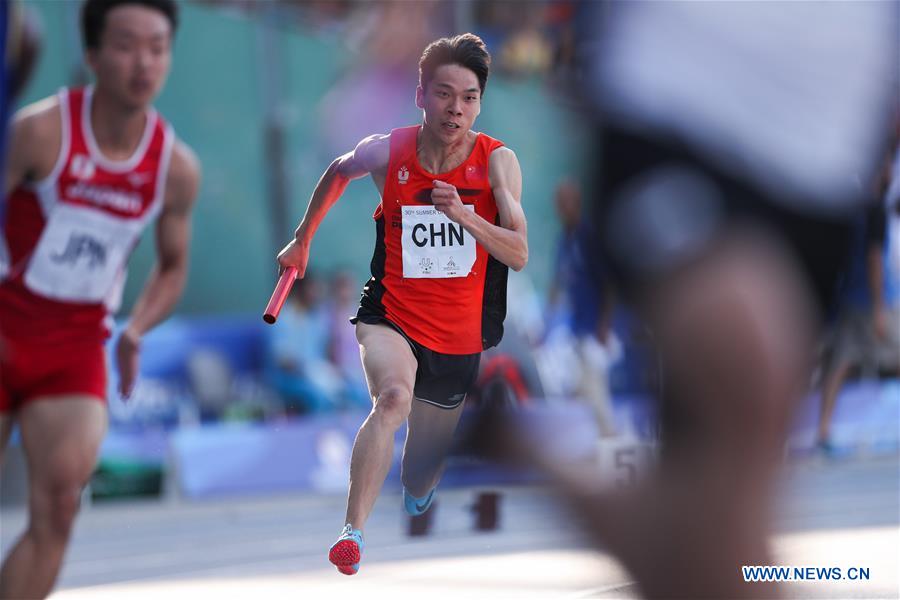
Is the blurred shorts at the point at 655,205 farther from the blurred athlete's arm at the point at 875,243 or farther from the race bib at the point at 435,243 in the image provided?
the race bib at the point at 435,243

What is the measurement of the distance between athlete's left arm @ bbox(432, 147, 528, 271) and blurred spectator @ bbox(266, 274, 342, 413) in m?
3.98

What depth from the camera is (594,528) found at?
7.88 feet

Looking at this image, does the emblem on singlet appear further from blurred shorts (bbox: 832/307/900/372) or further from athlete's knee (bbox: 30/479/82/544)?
blurred shorts (bbox: 832/307/900/372)

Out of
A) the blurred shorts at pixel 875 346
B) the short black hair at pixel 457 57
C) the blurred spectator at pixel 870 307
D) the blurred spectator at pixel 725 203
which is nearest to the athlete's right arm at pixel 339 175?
the short black hair at pixel 457 57

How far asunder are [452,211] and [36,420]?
51.6 inches

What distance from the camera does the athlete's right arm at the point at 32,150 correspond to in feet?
12.6

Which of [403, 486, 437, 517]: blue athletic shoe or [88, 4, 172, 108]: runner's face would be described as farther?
[403, 486, 437, 517]: blue athletic shoe

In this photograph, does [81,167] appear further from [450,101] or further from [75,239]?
[450,101]

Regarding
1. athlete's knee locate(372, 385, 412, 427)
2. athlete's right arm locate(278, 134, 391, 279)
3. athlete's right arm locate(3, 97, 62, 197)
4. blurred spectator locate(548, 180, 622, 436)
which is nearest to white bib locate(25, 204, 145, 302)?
athlete's right arm locate(3, 97, 62, 197)

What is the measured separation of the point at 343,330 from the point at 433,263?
13.7 ft

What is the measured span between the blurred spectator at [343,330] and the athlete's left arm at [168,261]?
3442mm

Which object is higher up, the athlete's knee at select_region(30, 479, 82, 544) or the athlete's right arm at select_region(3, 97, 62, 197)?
the athlete's right arm at select_region(3, 97, 62, 197)

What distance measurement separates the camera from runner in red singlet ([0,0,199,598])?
12.5 feet

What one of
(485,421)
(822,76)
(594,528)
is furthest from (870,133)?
(485,421)
